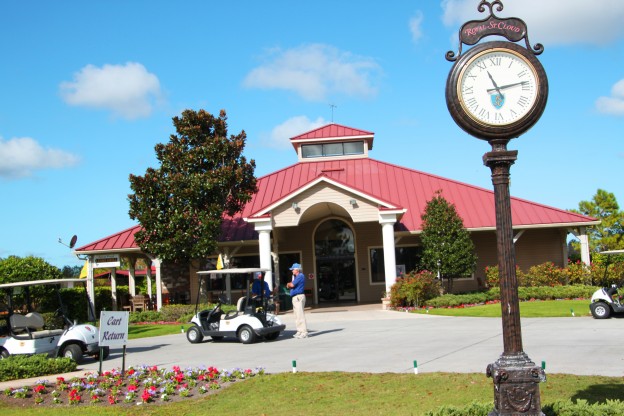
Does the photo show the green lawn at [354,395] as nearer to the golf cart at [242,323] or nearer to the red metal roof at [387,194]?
the golf cart at [242,323]

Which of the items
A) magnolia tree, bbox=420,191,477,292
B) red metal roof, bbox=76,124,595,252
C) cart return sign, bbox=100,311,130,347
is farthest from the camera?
red metal roof, bbox=76,124,595,252

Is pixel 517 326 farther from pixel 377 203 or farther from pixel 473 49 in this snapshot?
pixel 377 203

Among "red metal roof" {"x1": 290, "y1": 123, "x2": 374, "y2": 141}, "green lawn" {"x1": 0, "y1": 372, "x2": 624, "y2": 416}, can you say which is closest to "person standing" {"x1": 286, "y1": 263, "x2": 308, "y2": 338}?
"green lawn" {"x1": 0, "y1": 372, "x2": 624, "y2": 416}

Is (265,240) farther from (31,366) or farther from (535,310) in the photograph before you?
(31,366)

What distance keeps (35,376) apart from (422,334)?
27.5 ft

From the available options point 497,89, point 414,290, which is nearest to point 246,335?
point 414,290

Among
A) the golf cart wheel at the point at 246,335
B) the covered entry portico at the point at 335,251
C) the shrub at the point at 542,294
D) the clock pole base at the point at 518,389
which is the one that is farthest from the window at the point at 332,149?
the clock pole base at the point at 518,389

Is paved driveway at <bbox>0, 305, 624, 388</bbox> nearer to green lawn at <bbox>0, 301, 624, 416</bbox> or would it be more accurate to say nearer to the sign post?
green lawn at <bbox>0, 301, 624, 416</bbox>

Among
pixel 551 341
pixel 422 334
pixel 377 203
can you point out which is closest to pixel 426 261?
pixel 377 203

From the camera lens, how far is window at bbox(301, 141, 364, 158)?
1264 inches

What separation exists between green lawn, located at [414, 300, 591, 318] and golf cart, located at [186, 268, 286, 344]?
731 cm

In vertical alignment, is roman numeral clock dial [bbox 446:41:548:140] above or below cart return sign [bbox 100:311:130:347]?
above

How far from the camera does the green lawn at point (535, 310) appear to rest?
61.7 ft

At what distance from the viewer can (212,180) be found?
79.2 ft
